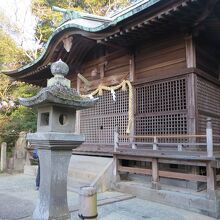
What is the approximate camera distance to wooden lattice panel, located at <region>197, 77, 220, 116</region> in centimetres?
775

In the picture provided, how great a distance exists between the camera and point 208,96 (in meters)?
8.23

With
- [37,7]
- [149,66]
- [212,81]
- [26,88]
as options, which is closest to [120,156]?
[149,66]

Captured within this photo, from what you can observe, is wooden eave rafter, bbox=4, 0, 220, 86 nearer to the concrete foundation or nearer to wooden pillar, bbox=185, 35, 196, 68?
wooden pillar, bbox=185, 35, 196, 68

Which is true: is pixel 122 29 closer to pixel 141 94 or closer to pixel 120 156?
pixel 141 94

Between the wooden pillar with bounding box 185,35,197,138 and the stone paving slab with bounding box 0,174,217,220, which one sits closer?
the stone paving slab with bounding box 0,174,217,220

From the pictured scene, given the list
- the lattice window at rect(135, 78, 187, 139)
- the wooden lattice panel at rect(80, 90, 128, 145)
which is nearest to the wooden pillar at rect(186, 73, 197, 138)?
the lattice window at rect(135, 78, 187, 139)

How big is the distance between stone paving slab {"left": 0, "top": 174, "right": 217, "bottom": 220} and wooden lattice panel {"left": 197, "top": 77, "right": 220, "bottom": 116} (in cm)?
321

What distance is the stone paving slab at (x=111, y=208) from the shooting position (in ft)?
18.3

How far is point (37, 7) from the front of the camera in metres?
22.1

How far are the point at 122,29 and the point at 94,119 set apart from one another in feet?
14.1

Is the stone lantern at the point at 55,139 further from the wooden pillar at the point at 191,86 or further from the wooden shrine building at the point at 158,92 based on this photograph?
the wooden pillar at the point at 191,86

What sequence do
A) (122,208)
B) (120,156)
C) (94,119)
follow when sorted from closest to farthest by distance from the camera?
(122,208)
(120,156)
(94,119)

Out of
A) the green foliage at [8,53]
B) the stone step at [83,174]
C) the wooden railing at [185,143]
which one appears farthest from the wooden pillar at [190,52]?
the green foliage at [8,53]

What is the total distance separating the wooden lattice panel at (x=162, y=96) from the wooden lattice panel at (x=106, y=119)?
76 centimetres
